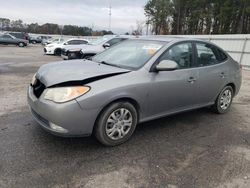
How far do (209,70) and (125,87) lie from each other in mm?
2070

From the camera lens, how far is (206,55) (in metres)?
5.08

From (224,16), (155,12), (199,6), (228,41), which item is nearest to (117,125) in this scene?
(228,41)

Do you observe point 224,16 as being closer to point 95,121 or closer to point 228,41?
point 228,41

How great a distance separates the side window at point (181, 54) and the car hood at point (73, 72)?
91 cm

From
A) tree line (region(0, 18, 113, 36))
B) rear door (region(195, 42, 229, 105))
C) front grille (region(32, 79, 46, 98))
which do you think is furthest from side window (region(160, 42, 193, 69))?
tree line (region(0, 18, 113, 36))

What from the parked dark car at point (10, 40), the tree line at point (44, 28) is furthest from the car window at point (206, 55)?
the tree line at point (44, 28)

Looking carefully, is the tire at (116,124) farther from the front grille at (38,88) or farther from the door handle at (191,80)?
the door handle at (191,80)

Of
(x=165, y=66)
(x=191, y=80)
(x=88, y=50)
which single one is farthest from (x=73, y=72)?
(x=88, y=50)

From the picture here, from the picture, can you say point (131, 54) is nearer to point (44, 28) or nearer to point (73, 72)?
point (73, 72)

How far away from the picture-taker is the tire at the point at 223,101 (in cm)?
546

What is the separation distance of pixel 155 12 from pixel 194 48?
48.1 m

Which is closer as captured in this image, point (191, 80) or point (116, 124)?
point (116, 124)

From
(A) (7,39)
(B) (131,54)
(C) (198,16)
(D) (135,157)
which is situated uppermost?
(C) (198,16)

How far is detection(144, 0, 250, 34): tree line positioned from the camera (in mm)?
34691
